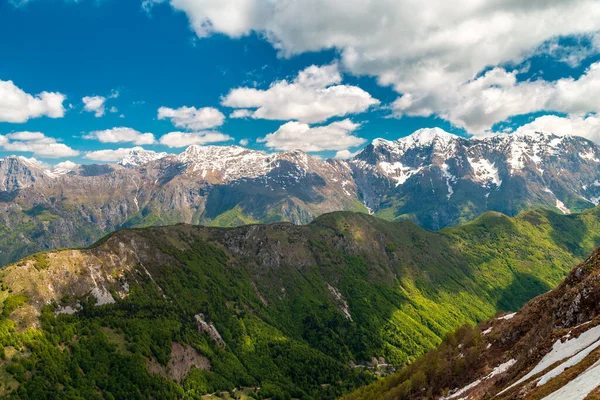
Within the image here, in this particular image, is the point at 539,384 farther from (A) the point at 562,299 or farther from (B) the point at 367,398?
(B) the point at 367,398

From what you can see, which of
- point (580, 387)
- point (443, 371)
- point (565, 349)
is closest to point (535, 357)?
point (565, 349)

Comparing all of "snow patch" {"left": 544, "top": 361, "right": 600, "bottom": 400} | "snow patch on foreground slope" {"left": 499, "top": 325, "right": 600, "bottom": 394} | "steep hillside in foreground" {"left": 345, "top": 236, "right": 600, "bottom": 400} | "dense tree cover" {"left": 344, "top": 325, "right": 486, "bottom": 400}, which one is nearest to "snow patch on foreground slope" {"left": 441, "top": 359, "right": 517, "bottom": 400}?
"steep hillside in foreground" {"left": 345, "top": 236, "right": 600, "bottom": 400}

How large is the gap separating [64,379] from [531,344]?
21420 cm

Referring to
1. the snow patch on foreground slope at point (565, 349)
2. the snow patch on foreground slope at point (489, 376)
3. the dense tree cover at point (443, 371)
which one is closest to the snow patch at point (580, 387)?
the snow patch on foreground slope at point (565, 349)

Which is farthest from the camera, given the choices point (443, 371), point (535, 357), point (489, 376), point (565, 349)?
point (443, 371)

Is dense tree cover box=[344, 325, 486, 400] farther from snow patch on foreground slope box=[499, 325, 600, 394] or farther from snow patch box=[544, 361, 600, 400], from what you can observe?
snow patch box=[544, 361, 600, 400]

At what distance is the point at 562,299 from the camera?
3371 inches

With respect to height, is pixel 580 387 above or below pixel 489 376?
above

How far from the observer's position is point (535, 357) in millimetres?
71000

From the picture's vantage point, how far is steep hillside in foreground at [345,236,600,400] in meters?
50.2

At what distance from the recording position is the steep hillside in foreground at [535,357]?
165 ft

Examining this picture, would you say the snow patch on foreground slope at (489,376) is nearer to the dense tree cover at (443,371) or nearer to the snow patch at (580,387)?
the dense tree cover at (443,371)

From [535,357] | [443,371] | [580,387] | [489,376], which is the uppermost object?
[580,387]

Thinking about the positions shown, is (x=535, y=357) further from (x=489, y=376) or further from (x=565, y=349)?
(x=489, y=376)
